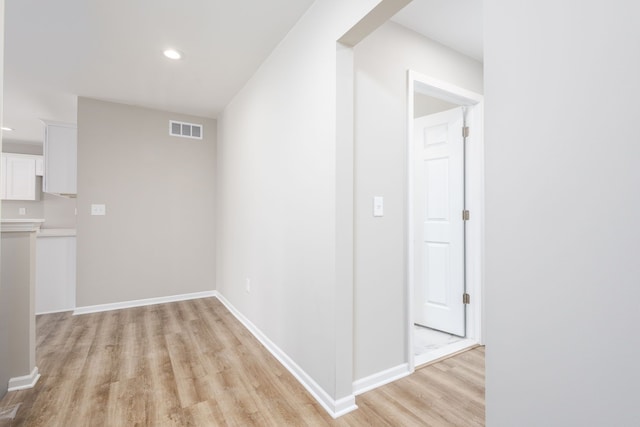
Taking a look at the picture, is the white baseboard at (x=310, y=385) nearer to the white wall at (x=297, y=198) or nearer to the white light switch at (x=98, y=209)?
the white wall at (x=297, y=198)

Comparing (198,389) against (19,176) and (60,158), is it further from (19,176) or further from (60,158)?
(19,176)

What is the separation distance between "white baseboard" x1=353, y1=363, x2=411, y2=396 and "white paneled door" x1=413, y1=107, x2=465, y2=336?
3.05 feet

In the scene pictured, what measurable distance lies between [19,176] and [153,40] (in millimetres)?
5167

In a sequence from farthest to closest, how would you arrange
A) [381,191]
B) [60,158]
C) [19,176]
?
[19,176] → [60,158] → [381,191]

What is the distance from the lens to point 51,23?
2127 millimetres

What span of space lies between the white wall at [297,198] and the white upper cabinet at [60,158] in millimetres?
2284

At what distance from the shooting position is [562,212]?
797mm

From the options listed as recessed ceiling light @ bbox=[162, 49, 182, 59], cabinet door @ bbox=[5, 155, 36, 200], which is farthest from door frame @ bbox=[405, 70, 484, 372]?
cabinet door @ bbox=[5, 155, 36, 200]

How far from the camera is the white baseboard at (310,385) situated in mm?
1696

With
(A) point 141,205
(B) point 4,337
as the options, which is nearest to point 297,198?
(B) point 4,337

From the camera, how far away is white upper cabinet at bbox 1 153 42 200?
17.4ft

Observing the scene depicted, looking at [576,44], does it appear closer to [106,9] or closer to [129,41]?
[106,9]

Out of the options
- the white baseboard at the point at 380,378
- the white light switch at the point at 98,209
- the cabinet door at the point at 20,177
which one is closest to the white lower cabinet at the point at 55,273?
the white light switch at the point at 98,209

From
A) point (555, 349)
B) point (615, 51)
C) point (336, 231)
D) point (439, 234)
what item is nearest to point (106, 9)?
point (336, 231)
